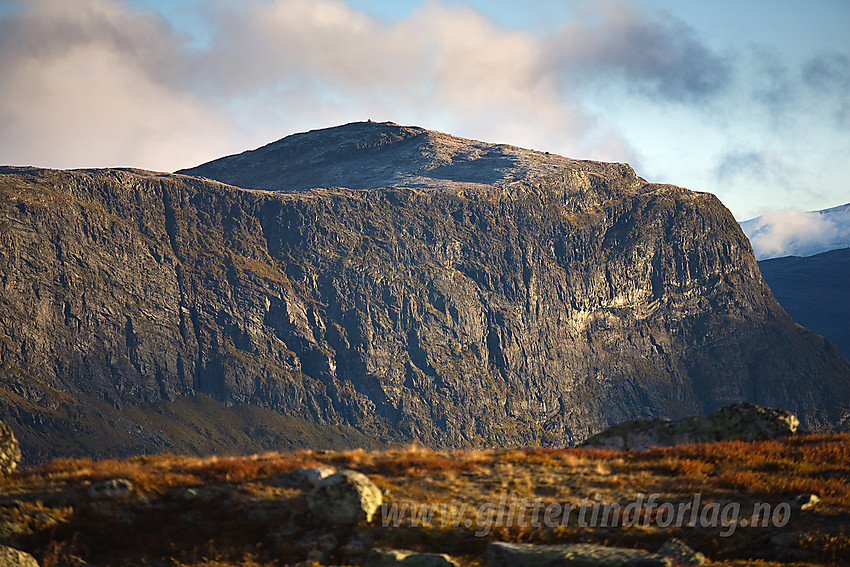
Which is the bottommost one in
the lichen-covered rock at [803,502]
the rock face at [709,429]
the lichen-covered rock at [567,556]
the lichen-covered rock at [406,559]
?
the lichen-covered rock at [406,559]

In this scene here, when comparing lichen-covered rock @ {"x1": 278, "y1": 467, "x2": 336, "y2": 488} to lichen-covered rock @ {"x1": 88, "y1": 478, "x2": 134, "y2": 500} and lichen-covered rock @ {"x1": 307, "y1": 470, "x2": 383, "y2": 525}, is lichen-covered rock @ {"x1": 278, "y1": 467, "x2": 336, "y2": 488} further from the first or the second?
lichen-covered rock @ {"x1": 88, "y1": 478, "x2": 134, "y2": 500}

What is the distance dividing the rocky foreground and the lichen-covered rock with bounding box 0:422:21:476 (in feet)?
2.76

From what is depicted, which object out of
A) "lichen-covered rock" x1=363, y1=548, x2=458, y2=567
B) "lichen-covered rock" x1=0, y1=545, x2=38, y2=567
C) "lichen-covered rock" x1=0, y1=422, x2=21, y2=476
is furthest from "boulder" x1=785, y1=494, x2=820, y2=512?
"lichen-covered rock" x1=0, y1=422, x2=21, y2=476

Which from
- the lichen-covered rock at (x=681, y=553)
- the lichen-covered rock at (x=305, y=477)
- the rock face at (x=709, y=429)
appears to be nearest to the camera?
the lichen-covered rock at (x=681, y=553)

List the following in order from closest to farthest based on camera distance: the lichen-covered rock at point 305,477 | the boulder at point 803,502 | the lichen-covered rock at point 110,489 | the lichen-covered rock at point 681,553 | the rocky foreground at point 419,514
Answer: the lichen-covered rock at point 681,553 → the rocky foreground at point 419,514 → the lichen-covered rock at point 110,489 → the boulder at point 803,502 → the lichen-covered rock at point 305,477

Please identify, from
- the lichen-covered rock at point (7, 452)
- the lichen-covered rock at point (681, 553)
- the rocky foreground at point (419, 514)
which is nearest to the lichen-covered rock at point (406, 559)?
the rocky foreground at point (419, 514)

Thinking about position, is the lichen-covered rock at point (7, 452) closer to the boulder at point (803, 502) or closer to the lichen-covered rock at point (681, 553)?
the lichen-covered rock at point (681, 553)

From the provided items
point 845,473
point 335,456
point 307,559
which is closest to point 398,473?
point 335,456

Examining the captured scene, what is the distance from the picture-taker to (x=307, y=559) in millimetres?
24828

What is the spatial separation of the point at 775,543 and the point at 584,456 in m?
12.2

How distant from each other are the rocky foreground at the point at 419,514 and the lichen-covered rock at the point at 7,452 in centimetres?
84

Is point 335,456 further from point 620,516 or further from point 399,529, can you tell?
point 620,516

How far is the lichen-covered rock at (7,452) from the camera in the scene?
3294 centimetres

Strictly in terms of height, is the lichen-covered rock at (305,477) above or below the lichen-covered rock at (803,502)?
above
